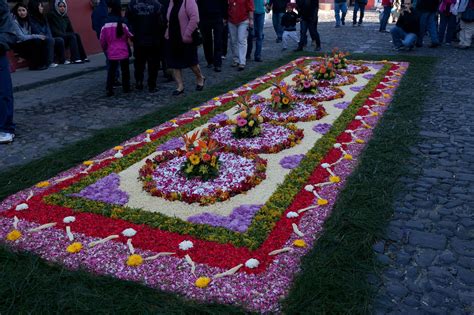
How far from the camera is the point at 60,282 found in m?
2.89

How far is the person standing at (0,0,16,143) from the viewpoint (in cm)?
542

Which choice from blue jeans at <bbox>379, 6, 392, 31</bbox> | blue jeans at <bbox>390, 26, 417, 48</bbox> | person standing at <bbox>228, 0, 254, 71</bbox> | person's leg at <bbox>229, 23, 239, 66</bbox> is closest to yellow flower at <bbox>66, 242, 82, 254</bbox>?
person standing at <bbox>228, 0, 254, 71</bbox>

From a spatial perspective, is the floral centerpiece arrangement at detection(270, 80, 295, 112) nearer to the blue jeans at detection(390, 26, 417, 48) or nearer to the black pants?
the black pants

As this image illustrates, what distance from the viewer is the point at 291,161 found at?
485 centimetres

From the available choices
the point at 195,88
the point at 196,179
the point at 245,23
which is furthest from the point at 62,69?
the point at 196,179

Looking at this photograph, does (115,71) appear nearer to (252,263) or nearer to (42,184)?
(42,184)

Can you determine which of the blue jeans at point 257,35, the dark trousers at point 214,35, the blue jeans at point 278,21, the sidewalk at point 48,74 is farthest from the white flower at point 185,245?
the blue jeans at point 278,21

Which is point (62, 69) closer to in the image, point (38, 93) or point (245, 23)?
point (38, 93)

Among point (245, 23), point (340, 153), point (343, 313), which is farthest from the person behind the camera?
point (245, 23)

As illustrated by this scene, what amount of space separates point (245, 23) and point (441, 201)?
23.0ft

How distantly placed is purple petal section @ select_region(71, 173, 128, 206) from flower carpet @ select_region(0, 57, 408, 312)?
1cm

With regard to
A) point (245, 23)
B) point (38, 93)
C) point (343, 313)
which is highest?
point (245, 23)

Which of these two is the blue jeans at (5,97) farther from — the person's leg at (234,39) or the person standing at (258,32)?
the person standing at (258,32)

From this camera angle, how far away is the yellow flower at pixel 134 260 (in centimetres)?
308
